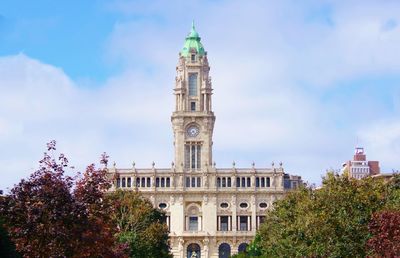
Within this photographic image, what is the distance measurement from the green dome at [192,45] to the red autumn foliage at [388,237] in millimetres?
127019

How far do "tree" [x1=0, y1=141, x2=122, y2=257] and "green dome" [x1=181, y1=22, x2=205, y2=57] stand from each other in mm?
137245

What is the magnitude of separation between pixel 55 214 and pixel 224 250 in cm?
13072

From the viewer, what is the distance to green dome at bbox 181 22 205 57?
17738 cm

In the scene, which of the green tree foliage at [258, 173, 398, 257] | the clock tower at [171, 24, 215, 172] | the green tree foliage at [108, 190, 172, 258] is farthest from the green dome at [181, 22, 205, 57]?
the green tree foliage at [258, 173, 398, 257]

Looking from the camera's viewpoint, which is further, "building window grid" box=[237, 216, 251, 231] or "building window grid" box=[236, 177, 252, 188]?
"building window grid" box=[236, 177, 252, 188]

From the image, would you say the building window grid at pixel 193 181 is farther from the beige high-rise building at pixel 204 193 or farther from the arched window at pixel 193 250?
the arched window at pixel 193 250

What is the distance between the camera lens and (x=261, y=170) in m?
170

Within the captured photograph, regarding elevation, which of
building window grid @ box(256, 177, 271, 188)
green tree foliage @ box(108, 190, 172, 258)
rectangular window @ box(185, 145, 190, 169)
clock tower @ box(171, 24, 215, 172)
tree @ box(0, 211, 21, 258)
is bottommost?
tree @ box(0, 211, 21, 258)

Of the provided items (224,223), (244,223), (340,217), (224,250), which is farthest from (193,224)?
(340,217)

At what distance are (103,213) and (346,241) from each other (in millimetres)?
22859

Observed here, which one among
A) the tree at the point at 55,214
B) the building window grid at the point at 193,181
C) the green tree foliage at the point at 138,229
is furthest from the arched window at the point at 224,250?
the tree at the point at 55,214

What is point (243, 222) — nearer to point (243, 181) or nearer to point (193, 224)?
point (243, 181)

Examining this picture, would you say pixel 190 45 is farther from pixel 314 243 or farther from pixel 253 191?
pixel 314 243

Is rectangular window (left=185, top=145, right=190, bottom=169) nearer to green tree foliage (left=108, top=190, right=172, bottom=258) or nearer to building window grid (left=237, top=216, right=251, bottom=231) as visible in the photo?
building window grid (left=237, top=216, right=251, bottom=231)
